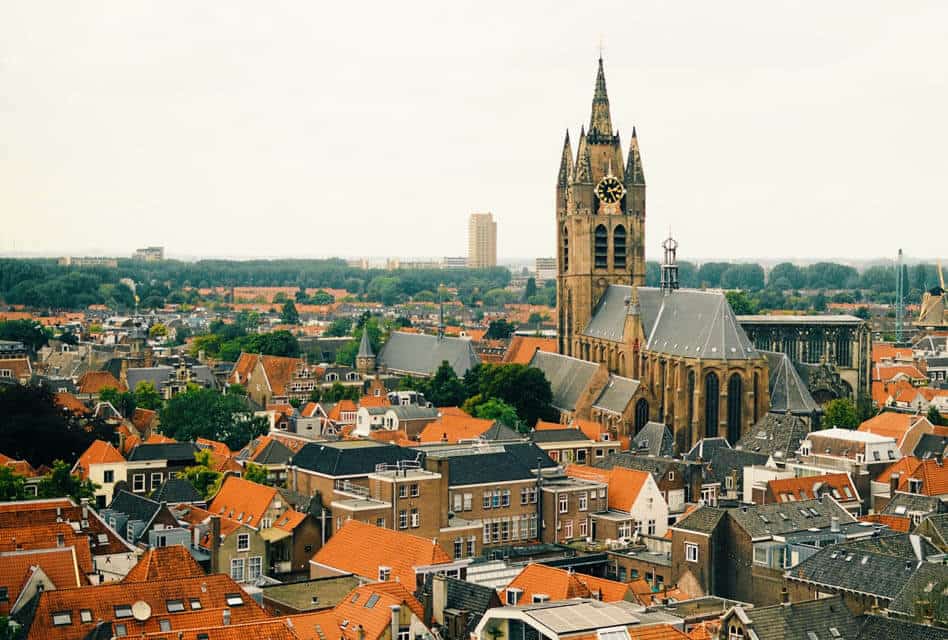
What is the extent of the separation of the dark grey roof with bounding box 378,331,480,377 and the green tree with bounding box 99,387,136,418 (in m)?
37.4

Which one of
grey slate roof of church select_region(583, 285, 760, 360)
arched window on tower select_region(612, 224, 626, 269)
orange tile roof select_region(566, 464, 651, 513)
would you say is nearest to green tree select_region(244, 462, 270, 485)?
orange tile roof select_region(566, 464, 651, 513)

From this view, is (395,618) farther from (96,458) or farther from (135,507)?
(96,458)

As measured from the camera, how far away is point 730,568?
6303 cm

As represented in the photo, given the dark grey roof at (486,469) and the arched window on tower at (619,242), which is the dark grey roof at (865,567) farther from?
the arched window on tower at (619,242)

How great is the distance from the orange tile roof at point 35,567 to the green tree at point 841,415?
6816 cm

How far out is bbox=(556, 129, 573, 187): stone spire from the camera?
133375 mm

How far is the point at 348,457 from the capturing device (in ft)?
233

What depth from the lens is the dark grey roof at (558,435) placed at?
95194 mm

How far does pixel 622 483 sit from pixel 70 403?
4910 cm

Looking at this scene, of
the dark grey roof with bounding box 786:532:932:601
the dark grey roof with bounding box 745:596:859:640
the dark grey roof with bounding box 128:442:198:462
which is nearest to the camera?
the dark grey roof with bounding box 745:596:859:640

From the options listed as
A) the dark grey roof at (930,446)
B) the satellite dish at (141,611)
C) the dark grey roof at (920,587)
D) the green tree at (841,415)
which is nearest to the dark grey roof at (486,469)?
the dark grey roof at (920,587)

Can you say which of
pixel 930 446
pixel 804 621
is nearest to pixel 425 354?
pixel 930 446

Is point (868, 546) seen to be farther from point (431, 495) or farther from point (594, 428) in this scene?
point (594, 428)

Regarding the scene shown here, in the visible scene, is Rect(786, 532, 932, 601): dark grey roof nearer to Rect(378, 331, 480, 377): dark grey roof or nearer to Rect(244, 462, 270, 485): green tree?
Rect(244, 462, 270, 485): green tree
